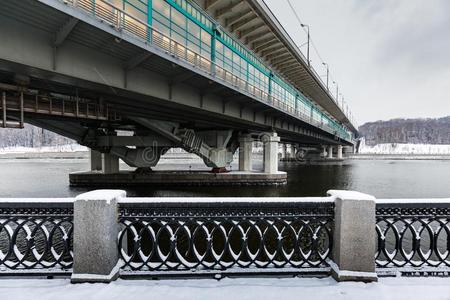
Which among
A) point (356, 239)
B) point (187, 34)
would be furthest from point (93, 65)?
point (356, 239)

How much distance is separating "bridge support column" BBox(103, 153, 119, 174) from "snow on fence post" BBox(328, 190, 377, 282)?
89.9ft

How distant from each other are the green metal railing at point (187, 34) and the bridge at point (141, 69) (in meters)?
0.06

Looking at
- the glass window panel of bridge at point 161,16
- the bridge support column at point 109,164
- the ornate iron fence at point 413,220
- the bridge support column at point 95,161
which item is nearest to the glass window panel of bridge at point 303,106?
the bridge support column at point 109,164

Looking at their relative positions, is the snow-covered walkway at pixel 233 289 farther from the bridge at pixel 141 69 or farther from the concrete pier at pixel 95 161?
the concrete pier at pixel 95 161

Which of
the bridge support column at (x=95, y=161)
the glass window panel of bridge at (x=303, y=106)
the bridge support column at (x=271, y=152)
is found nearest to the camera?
the bridge support column at (x=271, y=152)

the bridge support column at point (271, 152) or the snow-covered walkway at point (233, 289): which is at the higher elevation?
the bridge support column at point (271, 152)

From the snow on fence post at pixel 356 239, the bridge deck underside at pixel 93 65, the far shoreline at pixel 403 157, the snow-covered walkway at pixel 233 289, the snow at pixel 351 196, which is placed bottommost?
the far shoreline at pixel 403 157

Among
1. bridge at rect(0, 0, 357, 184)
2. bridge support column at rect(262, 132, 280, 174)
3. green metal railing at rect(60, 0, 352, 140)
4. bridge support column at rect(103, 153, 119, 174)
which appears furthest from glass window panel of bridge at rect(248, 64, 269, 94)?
bridge support column at rect(103, 153, 119, 174)

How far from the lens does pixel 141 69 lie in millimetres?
11891

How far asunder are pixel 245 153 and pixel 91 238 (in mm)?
28753

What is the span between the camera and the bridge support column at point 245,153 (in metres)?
31.9

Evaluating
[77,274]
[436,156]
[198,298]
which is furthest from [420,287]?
[436,156]

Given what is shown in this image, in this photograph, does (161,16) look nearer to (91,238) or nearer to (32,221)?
(32,221)

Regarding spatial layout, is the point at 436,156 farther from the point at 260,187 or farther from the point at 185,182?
the point at 185,182
